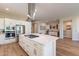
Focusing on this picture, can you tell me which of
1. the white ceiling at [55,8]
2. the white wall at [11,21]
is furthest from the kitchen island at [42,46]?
the white wall at [11,21]

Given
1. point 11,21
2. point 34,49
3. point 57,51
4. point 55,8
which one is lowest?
point 57,51

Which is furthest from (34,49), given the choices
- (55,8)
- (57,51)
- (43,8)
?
(55,8)

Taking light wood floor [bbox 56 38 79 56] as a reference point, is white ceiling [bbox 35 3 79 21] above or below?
above

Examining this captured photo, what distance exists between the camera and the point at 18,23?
5801 millimetres

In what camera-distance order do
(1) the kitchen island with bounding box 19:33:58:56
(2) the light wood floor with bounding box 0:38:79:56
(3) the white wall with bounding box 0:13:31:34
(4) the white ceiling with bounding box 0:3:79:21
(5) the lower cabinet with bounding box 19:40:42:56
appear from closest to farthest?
1. (1) the kitchen island with bounding box 19:33:58:56
2. (5) the lower cabinet with bounding box 19:40:42:56
3. (2) the light wood floor with bounding box 0:38:79:56
4. (4) the white ceiling with bounding box 0:3:79:21
5. (3) the white wall with bounding box 0:13:31:34

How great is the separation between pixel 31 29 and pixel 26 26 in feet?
1.39

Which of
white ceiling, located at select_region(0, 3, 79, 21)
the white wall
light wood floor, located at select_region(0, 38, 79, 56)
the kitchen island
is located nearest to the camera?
the kitchen island

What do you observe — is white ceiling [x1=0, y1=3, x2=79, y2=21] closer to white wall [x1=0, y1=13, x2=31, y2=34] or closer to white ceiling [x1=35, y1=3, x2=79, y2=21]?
white ceiling [x1=35, y1=3, x2=79, y2=21]

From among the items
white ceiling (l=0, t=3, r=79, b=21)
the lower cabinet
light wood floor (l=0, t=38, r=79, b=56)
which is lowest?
light wood floor (l=0, t=38, r=79, b=56)

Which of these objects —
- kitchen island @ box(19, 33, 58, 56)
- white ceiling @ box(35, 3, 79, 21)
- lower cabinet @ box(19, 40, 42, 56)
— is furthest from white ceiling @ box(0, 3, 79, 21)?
lower cabinet @ box(19, 40, 42, 56)

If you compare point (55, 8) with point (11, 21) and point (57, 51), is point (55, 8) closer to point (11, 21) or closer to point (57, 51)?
point (57, 51)

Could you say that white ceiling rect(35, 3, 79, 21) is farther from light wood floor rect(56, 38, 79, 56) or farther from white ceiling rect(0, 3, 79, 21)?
light wood floor rect(56, 38, 79, 56)

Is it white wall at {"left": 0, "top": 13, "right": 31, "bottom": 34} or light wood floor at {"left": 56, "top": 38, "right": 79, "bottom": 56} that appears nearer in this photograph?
light wood floor at {"left": 56, "top": 38, "right": 79, "bottom": 56}

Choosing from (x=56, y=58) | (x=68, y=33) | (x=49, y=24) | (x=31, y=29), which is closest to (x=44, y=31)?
(x=49, y=24)
